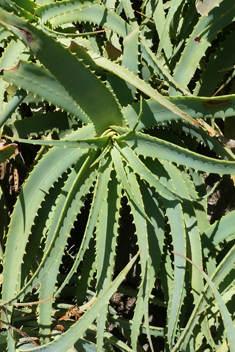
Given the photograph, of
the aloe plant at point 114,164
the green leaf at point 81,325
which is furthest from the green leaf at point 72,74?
the green leaf at point 81,325

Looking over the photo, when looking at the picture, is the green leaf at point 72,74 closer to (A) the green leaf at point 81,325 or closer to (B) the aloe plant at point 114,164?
(B) the aloe plant at point 114,164

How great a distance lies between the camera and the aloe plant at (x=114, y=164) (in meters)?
0.62

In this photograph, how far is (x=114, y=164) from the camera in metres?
0.66

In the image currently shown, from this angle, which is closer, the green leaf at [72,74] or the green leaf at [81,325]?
the green leaf at [72,74]

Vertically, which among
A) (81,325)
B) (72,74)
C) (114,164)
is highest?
(72,74)

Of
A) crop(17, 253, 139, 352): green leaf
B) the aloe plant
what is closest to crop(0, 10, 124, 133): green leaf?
the aloe plant

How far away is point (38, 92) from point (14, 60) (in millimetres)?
156

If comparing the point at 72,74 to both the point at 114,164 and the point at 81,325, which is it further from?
the point at 81,325

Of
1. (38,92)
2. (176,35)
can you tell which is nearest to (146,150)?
(38,92)

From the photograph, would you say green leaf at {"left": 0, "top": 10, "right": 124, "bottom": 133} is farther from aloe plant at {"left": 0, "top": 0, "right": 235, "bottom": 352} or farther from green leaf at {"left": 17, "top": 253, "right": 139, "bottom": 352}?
green leaf at {"left": 17, "top": 253, "right": 139, "bottom": 352}

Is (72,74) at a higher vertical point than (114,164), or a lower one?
higher

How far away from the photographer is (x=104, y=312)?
2.31 ft

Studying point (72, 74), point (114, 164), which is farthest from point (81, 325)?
point (72, 74)

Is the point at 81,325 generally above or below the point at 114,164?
below
